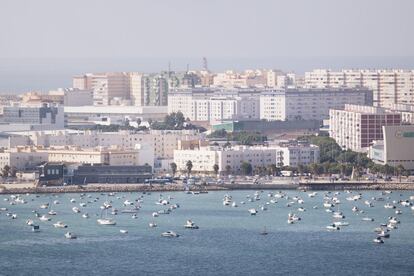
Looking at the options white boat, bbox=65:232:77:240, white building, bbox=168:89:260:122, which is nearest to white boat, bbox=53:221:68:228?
white boat, bbox=65:232:77:240

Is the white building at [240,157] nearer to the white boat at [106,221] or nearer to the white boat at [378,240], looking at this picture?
the white boat at [106,221]

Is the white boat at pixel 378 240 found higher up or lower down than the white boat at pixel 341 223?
lower down

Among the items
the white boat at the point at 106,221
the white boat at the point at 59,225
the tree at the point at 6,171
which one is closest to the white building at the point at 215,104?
the tree at the point at 6,171

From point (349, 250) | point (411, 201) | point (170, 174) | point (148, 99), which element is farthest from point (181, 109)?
point (349, 250)

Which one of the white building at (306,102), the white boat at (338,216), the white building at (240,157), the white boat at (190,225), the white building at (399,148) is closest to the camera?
the white boat at (190,225)

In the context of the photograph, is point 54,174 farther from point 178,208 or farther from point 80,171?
point 178,208

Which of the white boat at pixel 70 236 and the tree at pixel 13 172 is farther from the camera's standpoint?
the tree at pixel 13 172

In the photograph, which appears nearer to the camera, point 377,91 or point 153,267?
point 153,267

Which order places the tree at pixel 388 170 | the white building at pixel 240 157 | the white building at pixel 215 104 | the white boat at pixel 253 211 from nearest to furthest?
the white boat at pixel 253 211, the tree at pixel 388 170, the white building at pixel 240 157, the white building at pixel 215 104
